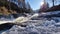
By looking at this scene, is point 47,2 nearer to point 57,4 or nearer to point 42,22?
point 57,4

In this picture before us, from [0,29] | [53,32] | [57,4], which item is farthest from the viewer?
[57,4]

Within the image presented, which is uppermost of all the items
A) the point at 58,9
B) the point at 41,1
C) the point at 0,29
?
the point at 41,1

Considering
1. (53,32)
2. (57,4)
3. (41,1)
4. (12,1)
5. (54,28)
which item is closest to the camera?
(53,32)

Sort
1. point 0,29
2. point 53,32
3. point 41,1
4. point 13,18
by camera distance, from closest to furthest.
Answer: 1. point 53,32
2. point 0,29
3. point 41,1
4. point 13,18

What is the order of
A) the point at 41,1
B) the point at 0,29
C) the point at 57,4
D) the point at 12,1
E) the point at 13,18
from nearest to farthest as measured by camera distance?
the point at 0,29
the point at 41,1
the point at 57,4
the point at 13,18
the point at 12,1

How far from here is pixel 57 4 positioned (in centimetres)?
223

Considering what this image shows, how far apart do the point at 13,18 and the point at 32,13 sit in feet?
1.18

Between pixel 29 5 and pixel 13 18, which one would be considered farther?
pixel 13 18

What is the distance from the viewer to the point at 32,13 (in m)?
2.22

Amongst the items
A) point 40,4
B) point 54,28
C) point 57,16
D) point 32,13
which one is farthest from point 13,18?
point 54,28

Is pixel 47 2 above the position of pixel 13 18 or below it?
above

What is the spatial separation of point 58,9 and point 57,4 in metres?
0.08

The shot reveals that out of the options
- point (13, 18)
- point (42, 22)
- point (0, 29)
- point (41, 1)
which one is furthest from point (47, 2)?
point (0, 29)

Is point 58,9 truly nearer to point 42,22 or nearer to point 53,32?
point 42,22
